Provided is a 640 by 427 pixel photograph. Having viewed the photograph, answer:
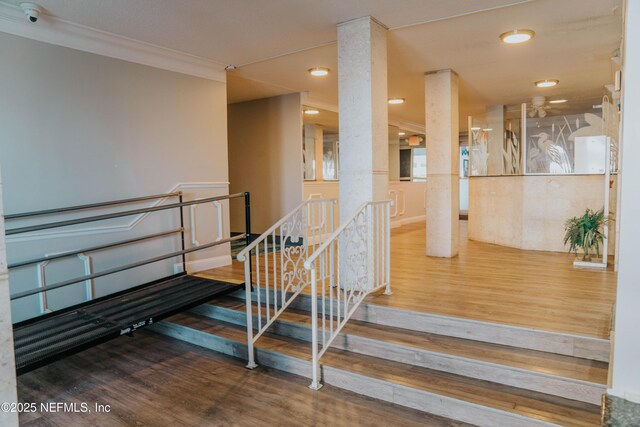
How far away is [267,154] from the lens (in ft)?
22.6

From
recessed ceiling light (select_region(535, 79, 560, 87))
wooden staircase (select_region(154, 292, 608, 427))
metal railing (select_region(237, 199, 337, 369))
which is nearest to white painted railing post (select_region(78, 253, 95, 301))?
wooden staircase (select_region(154, 292, 608, 427))

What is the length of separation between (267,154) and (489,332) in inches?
191

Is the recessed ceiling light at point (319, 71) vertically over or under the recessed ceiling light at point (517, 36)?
over

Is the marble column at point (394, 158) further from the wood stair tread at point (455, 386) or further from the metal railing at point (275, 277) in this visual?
the wood stair tread at point (455, 386)

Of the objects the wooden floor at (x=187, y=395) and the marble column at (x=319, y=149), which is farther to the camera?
the marble column at (x=319, y=149)

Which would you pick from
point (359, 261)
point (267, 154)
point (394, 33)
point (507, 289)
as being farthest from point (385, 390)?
point (267, 154)

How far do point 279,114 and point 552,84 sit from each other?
4.26m

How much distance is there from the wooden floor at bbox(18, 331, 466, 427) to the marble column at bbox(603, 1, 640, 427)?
166 cm

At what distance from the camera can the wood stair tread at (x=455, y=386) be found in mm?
2301

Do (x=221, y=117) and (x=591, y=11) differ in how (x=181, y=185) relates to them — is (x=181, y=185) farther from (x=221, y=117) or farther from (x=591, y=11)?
(x=591, y=11)

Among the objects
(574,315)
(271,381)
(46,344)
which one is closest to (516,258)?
(574,315)

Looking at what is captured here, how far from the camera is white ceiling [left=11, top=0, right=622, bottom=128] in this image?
3.32 metres

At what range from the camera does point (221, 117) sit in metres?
5.17

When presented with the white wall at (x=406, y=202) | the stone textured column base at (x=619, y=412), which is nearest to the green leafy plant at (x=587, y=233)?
the white wall at (x=406, y=202)
